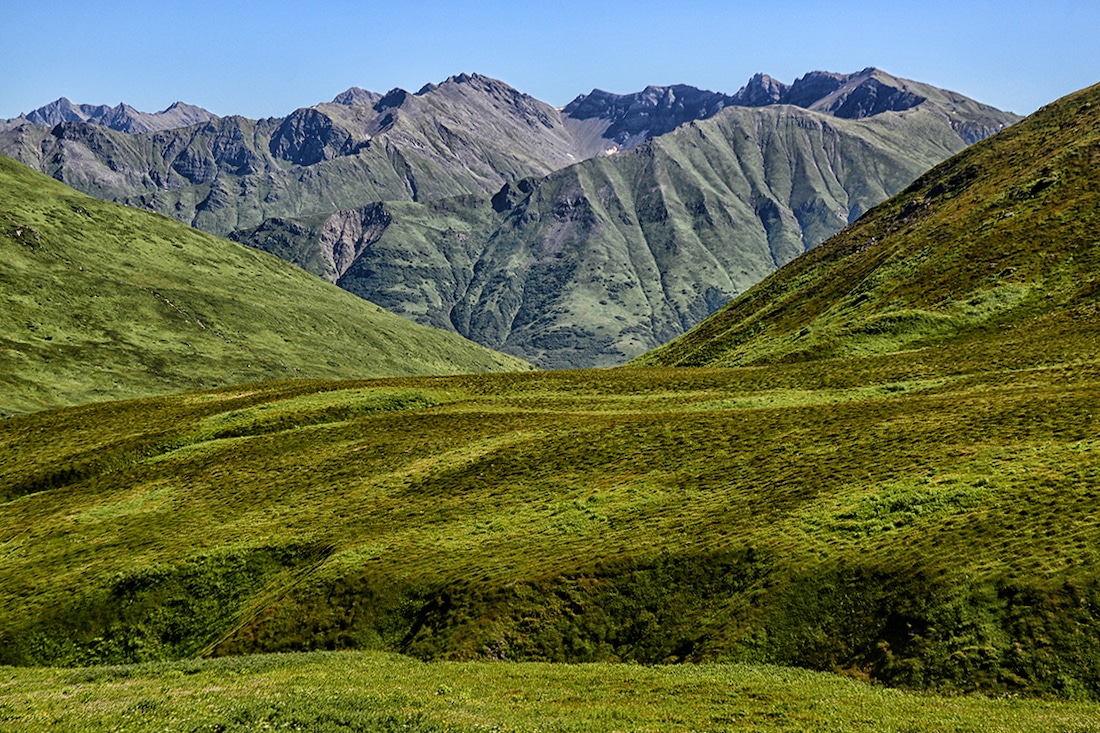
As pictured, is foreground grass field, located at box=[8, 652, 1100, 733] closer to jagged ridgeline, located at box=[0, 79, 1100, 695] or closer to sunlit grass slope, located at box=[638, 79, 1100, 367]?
jagged ridgeline, located at box=[0, 79, 1100, 695]

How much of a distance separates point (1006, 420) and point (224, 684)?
1925 inches

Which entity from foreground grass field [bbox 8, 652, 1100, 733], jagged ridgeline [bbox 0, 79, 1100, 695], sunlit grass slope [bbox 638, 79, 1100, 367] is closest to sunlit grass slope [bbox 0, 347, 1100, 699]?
jagged ridgeline [bbox 0, 79, 1100, 695]

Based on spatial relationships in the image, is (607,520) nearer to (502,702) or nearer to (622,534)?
(622,534)

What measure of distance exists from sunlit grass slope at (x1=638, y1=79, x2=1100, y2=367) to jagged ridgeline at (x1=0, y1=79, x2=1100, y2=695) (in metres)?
11.7

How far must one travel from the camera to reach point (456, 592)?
1668 inches

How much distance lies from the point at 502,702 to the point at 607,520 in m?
20.8

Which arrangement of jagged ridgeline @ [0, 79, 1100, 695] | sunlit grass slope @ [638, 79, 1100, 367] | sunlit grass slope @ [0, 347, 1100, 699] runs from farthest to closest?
sunlit grass slope @ [638, 79, 1100, 367]
jagged ridgeline @ [0, 79, 1100, 695]
sunlit grass slope @ [0, 347, 1100, 699]

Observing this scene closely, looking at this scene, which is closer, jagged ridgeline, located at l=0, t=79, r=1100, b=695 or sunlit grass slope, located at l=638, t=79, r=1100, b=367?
jagged ridgeline, located at l=0, t=79, r=1100, b=695

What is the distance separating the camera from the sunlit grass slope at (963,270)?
360 ft

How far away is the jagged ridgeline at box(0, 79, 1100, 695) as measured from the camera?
33719 millimetres

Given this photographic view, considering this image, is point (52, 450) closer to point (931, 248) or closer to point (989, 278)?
point (989, 278)

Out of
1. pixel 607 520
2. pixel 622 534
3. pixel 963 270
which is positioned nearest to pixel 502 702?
pixel 622 534

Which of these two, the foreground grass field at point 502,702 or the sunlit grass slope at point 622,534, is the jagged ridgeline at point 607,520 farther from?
the foreground grass field at point 502,702

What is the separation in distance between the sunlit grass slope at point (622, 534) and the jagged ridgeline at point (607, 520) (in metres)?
0.18
